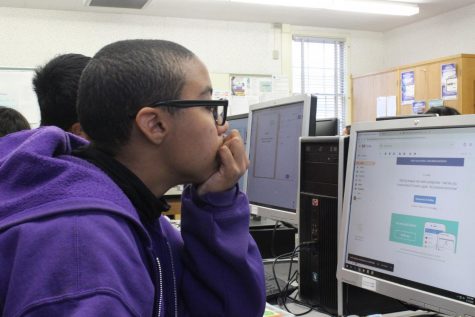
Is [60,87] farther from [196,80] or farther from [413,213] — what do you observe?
[413,213]

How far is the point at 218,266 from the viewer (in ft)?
3.22

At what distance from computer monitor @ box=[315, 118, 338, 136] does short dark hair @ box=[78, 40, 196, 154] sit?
1.42 meters

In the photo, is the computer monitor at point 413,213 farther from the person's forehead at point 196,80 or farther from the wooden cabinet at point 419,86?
the wooden cabinet at point 419,86

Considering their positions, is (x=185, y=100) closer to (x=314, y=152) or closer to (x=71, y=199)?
(x=71, y=199)

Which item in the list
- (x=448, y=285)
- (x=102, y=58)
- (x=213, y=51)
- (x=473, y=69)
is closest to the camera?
(x=102, y=58)

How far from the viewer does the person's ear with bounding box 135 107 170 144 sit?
0.82m

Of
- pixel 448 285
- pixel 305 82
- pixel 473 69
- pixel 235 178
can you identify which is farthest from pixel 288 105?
pixel 305 82

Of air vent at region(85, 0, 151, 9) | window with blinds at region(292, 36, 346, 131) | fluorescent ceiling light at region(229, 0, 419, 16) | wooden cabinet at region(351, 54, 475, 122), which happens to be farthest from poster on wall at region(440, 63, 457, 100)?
air vent at region(85, 0, 151, 9)

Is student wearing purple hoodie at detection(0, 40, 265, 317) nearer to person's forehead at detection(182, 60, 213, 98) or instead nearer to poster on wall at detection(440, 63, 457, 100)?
person's forehead at detection(182, 60, 213, 98)

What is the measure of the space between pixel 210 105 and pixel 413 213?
495 millimetres

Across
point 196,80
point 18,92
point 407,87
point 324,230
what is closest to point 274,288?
point 324,230

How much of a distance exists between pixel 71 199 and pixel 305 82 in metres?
6.00

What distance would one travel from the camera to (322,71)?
257 inches

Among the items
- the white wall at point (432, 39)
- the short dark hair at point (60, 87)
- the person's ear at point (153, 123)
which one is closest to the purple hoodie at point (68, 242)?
the person's ear at point (153, 123)
